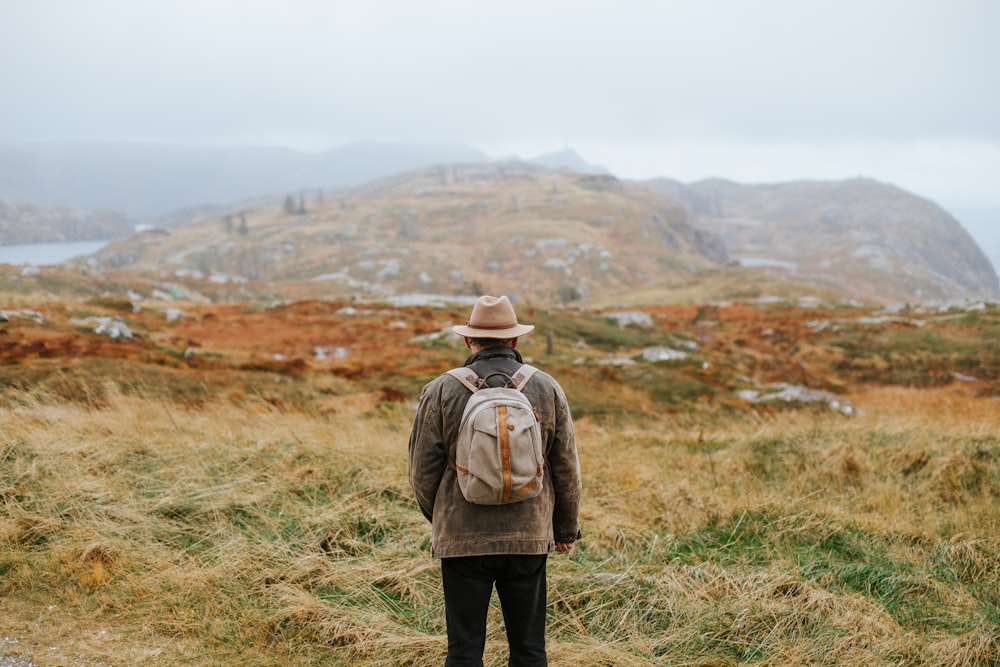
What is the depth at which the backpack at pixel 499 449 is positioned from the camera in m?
2.61

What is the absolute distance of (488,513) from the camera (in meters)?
2.89

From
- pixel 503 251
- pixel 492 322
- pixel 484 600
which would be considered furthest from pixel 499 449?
pixel 503 251

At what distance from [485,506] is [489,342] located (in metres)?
0.87

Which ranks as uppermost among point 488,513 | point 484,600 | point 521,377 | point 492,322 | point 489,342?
point 492,322

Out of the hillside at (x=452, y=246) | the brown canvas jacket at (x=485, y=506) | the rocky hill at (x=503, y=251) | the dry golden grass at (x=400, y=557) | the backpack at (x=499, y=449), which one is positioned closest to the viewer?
the backpack at (x=499, y=449)

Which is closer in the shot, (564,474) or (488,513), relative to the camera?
(488,513)

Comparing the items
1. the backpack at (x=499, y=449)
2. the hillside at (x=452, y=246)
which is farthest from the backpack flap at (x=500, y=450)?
the hillside at (x=452, y=246)

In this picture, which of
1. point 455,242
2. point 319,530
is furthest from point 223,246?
point 319,530

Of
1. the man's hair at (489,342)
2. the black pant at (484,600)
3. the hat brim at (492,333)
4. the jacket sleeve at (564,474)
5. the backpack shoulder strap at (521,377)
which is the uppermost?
the hat brim at (492,333)

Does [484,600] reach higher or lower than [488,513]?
lower

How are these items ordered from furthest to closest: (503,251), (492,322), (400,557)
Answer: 1. (503,251)
2. (400,557)
3. (492,322)

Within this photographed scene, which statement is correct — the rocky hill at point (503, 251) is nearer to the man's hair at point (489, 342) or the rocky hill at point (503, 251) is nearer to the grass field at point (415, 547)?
the grass field at point (415, 547)

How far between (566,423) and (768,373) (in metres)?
27.0

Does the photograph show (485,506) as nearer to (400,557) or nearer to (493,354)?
(493,354)
